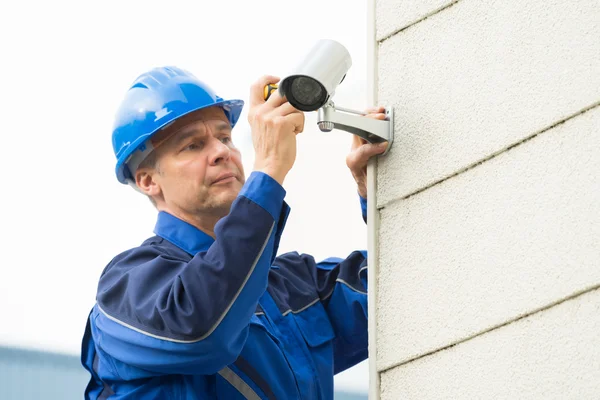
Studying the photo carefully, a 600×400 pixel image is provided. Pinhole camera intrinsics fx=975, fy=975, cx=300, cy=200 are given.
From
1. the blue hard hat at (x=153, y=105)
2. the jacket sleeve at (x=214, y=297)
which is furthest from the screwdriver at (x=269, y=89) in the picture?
the blue hard hat at (x=153, y=105)

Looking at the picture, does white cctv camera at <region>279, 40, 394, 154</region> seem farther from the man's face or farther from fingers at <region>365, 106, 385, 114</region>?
the man's face

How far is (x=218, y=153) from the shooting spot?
322cm

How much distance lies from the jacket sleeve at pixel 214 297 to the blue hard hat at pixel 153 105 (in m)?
0.82

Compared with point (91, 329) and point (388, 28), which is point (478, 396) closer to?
point (388, 28)

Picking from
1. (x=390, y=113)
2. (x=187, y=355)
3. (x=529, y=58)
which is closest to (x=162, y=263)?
(x=187, y=355)

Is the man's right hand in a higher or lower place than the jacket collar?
higher

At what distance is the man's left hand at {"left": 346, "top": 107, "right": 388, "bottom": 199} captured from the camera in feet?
8.07

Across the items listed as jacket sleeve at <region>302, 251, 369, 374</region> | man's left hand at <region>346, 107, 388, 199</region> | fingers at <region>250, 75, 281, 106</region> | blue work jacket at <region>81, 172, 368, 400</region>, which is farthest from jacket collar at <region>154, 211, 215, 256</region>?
fingers at <region>250, 75, 281, 106</region>

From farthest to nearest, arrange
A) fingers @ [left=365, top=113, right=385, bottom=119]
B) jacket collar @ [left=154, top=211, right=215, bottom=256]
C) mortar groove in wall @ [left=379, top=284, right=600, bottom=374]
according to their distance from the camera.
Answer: jacket collar @ [left=154, top=211, right=215, bottom=256] < fingers @ [left=365, top=113, right=385, bottom=119] < mortar groove in wall @ [left=379, top=284, right=600, bottom=374]

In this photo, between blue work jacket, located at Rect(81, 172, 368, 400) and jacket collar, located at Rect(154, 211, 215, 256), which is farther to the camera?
jacket collar, located at Rect(154, 211, 215, 256)

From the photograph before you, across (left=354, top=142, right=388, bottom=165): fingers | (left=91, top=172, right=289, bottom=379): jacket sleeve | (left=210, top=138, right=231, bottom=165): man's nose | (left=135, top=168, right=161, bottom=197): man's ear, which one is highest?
(left=354, top=142, right=388, bottom=165): fingers

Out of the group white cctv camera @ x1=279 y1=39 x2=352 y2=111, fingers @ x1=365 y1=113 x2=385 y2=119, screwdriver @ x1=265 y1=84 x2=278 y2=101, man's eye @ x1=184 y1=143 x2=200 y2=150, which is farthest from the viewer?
A: man's eye @ x1=184 y1=143 x2=200 y2=150

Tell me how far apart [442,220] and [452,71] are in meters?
0.35

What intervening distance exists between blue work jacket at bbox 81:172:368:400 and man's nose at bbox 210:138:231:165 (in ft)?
0.76
